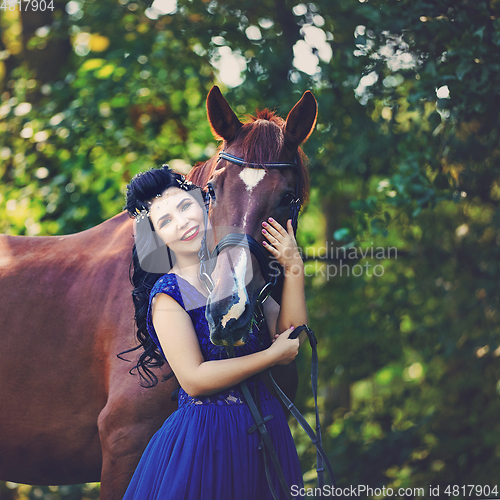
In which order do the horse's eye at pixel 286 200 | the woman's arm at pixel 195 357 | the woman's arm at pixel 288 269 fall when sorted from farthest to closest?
the horse's eye at pixel 286 200, the woman's arm at pixel 288 269, the woman's arm at pixel 195 357

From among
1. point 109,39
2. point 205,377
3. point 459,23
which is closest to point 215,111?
Result: point 205,377

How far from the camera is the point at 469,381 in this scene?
386cm

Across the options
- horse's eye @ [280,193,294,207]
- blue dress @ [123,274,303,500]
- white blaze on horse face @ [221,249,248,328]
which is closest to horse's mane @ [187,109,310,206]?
horse's eye @ [280,193,294,207]

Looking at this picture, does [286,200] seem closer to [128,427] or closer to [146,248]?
[146,248]

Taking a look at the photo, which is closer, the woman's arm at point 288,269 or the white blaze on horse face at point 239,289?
the white blaze on horse face at point 239,289

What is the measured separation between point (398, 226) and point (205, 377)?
3.33 meters

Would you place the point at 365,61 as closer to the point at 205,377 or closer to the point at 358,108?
the point at 358,108

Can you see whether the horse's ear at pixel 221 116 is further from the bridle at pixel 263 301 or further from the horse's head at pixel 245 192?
the bridle at pixel 263 301

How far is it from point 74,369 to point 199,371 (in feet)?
3.40

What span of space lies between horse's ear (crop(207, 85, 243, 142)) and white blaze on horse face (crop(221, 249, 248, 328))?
0.57m

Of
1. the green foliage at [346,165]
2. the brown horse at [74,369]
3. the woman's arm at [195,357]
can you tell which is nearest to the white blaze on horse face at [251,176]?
the brown horse at [74,369]

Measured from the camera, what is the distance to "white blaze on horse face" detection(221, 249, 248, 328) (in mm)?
1340

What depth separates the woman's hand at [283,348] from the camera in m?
1.48

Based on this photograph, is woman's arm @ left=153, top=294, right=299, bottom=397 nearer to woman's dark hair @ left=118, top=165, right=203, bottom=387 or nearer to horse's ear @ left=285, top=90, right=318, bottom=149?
woman's dark hair @ left=118, top=165, right=203, bottom=387
